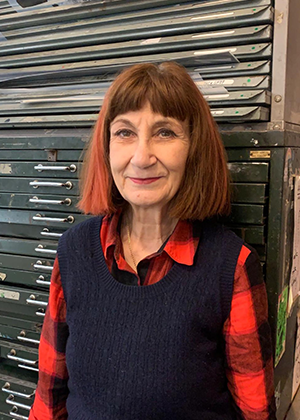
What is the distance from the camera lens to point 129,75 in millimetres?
918

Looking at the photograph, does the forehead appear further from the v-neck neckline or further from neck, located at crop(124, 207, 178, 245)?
the v-neck neckline

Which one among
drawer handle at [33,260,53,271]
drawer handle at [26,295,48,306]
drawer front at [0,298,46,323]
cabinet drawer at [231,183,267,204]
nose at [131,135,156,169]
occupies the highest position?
nose at [131,135,156,169]

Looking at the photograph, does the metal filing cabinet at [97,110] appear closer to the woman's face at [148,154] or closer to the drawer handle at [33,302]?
the drawer handle at [33,302]

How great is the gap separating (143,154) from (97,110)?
Answer: 43 cm

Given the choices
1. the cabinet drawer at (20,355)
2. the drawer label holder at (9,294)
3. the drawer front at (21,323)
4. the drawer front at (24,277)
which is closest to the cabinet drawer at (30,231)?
the drawer front at (24,277)

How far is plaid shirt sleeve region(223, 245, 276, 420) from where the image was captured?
882mm

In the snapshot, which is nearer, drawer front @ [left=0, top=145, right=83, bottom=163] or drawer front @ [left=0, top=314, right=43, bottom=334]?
drawer front @ [left=0, top=145, right=83, bottom=163]

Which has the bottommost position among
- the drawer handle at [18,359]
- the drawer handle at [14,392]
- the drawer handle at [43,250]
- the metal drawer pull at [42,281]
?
the drawer handle at [14,392]

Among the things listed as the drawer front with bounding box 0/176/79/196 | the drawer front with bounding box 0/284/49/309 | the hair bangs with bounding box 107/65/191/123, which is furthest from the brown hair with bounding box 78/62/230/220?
the drawer front with bounding box 0/284/49/309

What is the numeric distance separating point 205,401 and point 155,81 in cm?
76

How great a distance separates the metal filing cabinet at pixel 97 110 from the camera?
1.04 meters

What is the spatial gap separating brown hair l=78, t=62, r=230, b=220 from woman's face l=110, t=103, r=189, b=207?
0.07 ft

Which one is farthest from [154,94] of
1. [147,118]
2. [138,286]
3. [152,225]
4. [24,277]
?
[24,277]

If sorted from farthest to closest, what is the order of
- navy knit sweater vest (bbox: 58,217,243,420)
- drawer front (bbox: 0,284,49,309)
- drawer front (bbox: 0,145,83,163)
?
1. drawer front (bbox: 0,284,49,309)
2. drawer front (bbox: 0,145,83,163)
3. navy knit sweater vest (bbox: 58,217,243,420)
